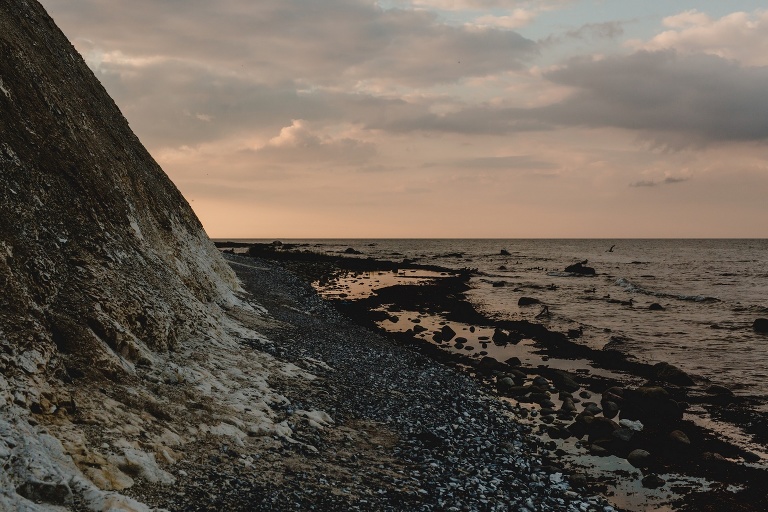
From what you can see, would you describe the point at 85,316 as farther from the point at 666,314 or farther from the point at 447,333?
the point at 666,314

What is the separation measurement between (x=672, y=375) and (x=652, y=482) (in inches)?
473

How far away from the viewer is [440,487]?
11.6 m

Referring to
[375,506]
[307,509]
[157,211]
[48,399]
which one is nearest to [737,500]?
[375,506]

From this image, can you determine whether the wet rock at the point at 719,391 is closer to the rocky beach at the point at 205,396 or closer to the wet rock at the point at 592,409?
the rocky beach at the point at 205,396

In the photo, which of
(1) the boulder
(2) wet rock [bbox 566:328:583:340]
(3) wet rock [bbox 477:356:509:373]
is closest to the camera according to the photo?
(1) the boulder

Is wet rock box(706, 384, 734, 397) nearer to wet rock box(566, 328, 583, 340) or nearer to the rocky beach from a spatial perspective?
the rocky beach

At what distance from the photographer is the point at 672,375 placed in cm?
2409

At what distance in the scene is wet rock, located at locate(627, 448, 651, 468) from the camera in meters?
15.1

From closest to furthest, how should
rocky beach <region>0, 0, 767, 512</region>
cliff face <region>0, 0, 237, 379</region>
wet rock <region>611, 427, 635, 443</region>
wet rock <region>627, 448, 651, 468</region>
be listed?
1. rocky beach <region>0, 0, 767, 512</region>
2. cliff face <region>0, 0, 237, 379</region>
3. wet rock <region>627, 448, 651, 468</region>
4. wet rock <region>611, 427, 635, 443</region>

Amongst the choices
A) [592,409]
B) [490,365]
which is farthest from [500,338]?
[592,409]

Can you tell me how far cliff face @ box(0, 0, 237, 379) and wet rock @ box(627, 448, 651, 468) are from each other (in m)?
14.4

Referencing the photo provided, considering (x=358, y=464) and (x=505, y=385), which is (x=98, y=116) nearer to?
(x=358, y=464)

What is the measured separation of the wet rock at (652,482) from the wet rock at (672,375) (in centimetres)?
1130

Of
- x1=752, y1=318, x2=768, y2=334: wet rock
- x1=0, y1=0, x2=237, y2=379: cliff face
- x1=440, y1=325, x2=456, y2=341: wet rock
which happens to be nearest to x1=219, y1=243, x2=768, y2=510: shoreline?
x1=440, y1=325, x2=456, y2=341: wet rock
